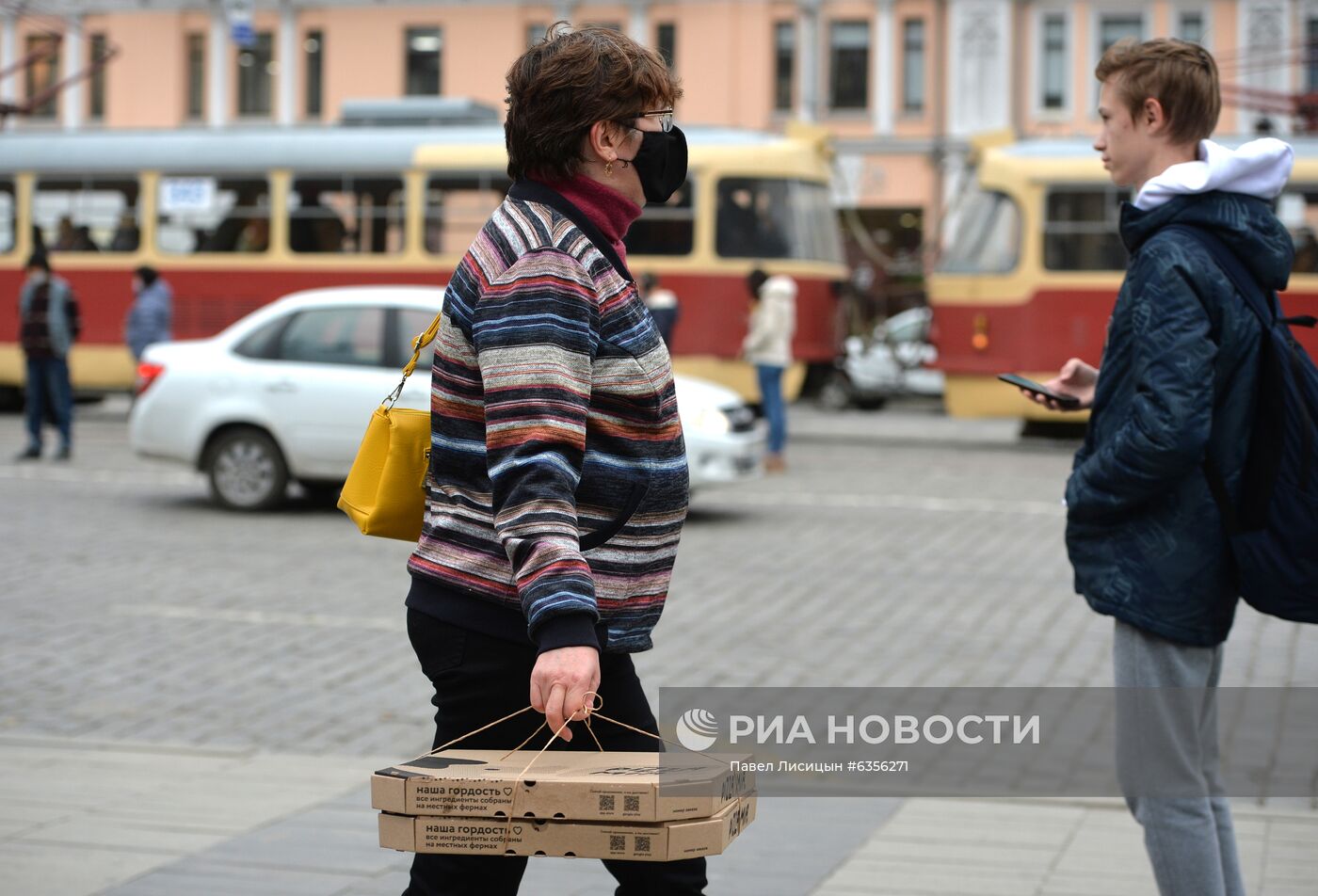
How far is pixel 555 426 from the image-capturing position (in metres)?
2.71

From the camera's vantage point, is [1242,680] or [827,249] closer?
[1242,680]

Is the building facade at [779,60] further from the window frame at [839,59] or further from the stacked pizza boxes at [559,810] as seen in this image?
the stacked pizza boxes at [559,810]

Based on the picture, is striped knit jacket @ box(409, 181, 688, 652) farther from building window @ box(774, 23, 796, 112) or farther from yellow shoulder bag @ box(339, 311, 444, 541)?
building window @ box(774, 23, 796, 112)

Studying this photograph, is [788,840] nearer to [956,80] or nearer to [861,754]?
[861,754]

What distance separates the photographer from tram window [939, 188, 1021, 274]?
2017cm

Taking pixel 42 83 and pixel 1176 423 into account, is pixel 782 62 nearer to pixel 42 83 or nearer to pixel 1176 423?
pixel 42 83

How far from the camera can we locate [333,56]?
4419cm

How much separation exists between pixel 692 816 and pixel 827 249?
1997 cm

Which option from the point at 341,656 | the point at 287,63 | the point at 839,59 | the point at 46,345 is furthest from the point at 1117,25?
the point at 341,656

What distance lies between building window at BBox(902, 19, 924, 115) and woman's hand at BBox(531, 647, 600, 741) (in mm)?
39445

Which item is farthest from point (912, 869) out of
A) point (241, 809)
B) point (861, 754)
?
point (241, 809)

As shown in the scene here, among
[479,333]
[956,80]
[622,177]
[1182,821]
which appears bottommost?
[1182,821]

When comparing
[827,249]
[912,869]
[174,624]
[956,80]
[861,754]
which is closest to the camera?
[912,869]

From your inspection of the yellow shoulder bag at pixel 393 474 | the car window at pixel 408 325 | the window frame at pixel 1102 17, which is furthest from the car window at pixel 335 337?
the window frame at pixel 1102 17
